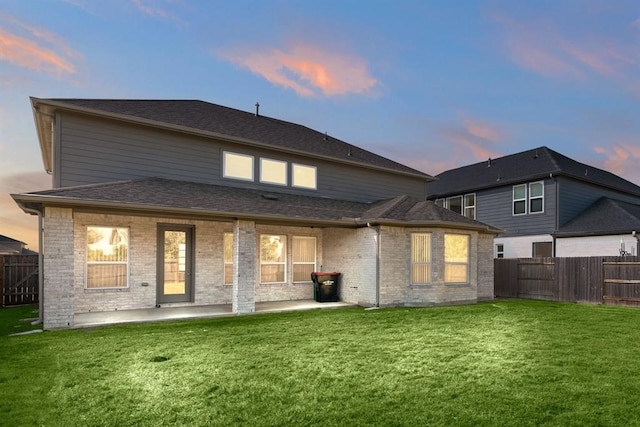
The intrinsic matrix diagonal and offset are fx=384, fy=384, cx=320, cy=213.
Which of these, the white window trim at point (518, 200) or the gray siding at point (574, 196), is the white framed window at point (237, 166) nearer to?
the white window trim at point (518, 200)

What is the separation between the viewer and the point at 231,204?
10789mm

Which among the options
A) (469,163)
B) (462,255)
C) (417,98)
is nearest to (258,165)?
(462,255)

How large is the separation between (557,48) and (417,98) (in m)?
7.08

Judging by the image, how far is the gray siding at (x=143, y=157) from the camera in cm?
1018

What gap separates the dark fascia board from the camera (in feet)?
27.0

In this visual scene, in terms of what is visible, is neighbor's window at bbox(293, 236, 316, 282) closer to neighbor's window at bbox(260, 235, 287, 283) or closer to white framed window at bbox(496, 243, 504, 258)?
neighbor's window at bbox(260, 235, 287, 283)

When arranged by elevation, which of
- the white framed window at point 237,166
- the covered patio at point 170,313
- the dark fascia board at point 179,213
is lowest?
the covered patio at point 170,313

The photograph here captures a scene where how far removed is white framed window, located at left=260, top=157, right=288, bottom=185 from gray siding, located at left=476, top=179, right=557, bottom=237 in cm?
1096

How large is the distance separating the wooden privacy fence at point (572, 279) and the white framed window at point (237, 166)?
436 inches

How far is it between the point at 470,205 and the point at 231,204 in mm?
15403

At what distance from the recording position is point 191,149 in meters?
12.2

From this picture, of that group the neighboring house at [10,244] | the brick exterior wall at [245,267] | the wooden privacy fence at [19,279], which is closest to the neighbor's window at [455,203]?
the brick exterior wall at [245,267]

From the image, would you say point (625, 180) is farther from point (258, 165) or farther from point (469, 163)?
point (258, 165)

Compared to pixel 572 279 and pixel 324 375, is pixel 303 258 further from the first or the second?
pixel 572 279
